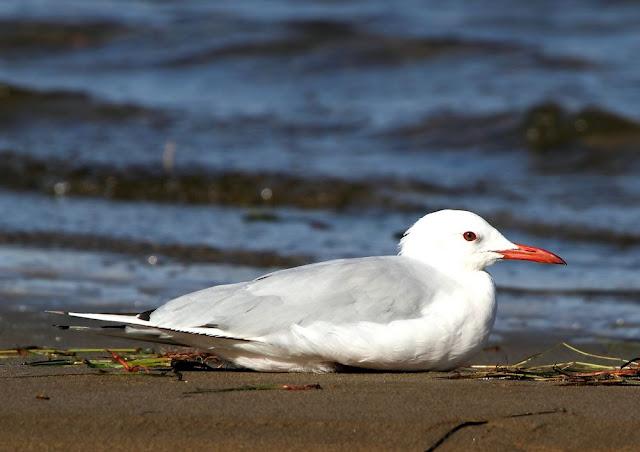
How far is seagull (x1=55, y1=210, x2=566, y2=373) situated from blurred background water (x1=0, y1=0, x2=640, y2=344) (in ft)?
7.01

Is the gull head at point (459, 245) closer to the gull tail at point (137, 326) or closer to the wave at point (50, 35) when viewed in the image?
the gull tail at point (137, 326)

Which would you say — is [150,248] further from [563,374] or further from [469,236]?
[563,374]

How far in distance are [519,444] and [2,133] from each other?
10265 millimetres

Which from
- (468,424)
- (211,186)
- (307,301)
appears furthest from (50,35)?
(468,424)

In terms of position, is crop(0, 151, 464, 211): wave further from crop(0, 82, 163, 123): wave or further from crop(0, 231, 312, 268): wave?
crop(0, 82, 163, 123): wave

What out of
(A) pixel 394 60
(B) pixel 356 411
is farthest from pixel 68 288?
(A) pixel 394 60

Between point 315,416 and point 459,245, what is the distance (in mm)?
1203

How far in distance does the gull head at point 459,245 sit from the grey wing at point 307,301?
23 centimetres

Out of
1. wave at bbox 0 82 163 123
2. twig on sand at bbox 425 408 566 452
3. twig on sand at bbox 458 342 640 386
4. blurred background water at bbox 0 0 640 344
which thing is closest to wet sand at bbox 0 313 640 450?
twig on sand at bbox 425 408 566 452

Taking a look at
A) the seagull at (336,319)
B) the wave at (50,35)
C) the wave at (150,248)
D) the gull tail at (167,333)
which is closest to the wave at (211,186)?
the wave at (150,248)

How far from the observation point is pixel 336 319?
4.51 metres

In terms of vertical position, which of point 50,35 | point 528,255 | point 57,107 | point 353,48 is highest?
point 50,35

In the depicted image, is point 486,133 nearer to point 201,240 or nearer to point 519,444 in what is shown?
point 201,240

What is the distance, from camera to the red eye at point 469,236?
16.1ft
